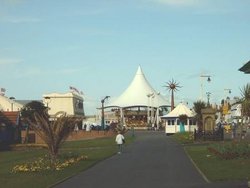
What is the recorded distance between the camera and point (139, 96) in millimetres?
139375

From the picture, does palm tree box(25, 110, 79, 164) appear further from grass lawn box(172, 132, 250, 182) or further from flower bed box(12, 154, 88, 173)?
grass lawn box(172, 132, 250, 182)

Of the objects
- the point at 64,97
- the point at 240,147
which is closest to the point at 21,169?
the point at 240,147

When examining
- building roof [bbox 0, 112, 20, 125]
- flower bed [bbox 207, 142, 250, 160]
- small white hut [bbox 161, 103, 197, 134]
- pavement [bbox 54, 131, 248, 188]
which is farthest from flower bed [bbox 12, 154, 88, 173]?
small white hut [bbox 161, 103, 197, 134]

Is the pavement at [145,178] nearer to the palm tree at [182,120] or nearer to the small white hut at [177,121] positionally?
the palm tree at [182,120]

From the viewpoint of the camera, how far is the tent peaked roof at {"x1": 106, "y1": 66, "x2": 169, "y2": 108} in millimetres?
138500

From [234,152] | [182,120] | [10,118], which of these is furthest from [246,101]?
[182,120]

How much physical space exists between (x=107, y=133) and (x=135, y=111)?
70.6 metres

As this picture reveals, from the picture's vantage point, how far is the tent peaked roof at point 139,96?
13850 cm

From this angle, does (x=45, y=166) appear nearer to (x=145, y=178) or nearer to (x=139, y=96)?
Result: (x=145, y=178)

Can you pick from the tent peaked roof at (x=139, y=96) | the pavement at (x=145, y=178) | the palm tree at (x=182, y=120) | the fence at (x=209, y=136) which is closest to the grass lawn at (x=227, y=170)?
the pavement at (x=145, y=178)

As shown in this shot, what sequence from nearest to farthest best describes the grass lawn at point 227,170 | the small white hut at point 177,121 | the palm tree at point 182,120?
the grass lawn at point 227,170, the palm tree at point 182,120, the small white hut at point 177,121

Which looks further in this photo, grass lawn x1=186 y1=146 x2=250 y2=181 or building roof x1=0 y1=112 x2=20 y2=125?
building roof x1=0 y1=112 x2=20 y2=125

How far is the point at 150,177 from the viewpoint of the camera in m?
Result: 19.5

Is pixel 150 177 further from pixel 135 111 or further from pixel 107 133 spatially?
pixel 135 111
